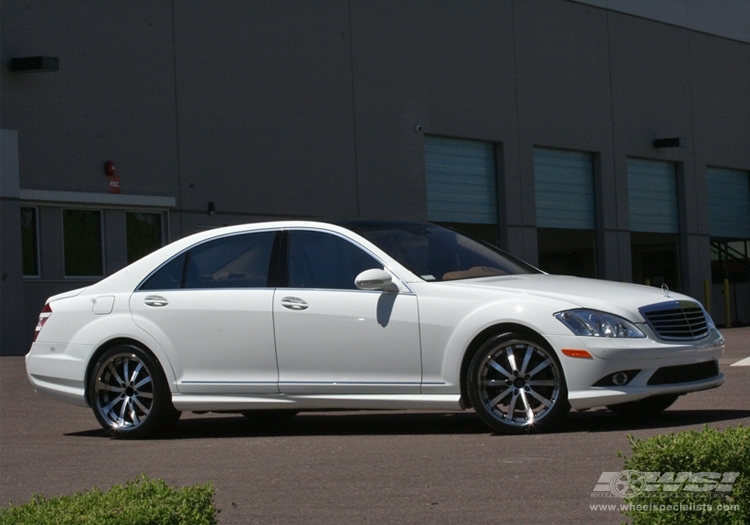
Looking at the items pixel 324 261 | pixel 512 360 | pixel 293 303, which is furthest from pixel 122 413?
pixel 512 360

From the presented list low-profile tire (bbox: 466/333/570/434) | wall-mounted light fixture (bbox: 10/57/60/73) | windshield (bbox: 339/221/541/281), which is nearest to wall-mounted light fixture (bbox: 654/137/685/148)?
wall-mounted light fixture (bbox: 10/57/60/73)

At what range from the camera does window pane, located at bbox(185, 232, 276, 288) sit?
31.0 ft

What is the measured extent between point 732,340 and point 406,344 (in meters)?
15.1

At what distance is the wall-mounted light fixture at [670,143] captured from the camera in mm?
35469

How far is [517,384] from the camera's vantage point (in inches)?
330

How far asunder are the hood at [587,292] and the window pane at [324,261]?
0.80 m

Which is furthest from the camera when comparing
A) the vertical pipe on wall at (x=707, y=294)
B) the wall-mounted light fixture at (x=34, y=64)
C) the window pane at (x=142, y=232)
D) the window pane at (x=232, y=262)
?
the vertical pipe on wall at (x=707, y=294)

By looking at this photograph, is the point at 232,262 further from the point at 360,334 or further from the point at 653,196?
the point at 653,196

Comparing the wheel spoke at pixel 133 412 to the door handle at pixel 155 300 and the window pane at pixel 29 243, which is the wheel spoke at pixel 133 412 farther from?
the window pane at pixel 29 243

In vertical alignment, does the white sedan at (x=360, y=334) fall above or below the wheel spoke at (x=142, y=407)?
above

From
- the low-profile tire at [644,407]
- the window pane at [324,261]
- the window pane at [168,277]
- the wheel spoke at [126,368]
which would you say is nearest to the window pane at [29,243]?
the window pane at [168,277]

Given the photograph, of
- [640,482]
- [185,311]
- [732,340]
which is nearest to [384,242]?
[185,311]

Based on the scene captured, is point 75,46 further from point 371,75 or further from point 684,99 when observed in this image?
point 684,99

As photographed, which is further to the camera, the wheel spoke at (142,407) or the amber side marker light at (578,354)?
the wheel spoke at (142,407)
